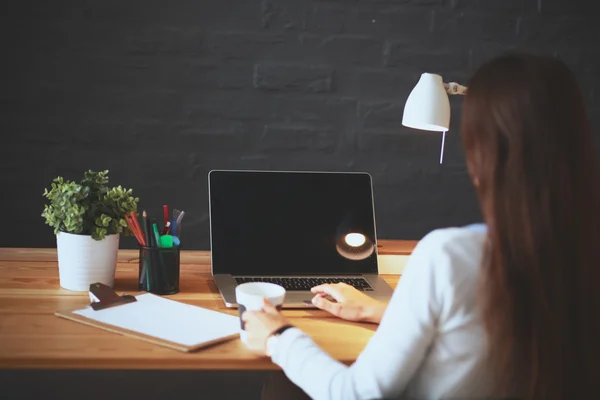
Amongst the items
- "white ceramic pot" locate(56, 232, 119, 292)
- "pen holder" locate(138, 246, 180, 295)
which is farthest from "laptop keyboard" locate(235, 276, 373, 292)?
"white ceramic pot" locate(56, 232, 119, 292)

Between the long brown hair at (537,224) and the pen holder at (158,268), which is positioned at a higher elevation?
the long brown hair at (537,224)

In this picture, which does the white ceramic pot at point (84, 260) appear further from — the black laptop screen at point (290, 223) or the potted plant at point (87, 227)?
the black laptop screen at point (290, 223)

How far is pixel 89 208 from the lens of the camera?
1.45 m

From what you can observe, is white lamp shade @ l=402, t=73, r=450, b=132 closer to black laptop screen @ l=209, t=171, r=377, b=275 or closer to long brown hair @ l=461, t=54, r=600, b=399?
black laptop screen @ l=209, t=171, r=377, b=275

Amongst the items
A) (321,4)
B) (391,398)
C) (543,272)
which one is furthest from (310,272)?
(321,4)

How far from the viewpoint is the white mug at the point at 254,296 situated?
1245 mm

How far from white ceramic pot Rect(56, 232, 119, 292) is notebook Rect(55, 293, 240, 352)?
11cm

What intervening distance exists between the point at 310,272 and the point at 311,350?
1.72ft

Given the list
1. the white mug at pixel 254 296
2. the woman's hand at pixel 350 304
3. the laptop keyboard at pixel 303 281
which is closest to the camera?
the white mug at pixel 254 296

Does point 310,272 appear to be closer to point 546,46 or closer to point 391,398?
point 391,398

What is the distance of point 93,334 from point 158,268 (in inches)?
10.4

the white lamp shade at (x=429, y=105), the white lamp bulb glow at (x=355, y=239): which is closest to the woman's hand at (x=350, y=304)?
the white lamp bulb glow at (x=355, y=239)

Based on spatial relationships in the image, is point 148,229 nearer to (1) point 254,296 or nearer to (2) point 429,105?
(1) point 254,296

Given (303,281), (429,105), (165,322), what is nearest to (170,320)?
(165,322)
